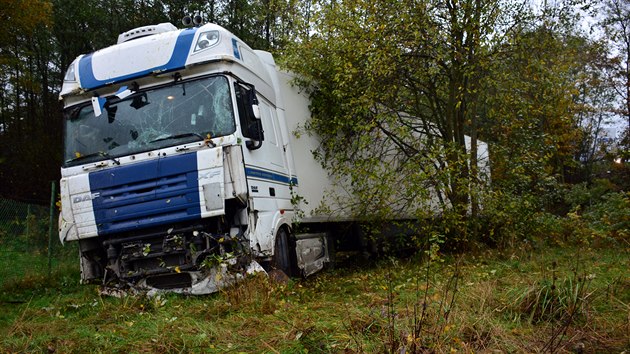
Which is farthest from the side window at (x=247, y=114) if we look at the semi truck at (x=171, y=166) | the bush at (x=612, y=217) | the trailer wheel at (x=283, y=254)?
the bush at (x=612, y=217)

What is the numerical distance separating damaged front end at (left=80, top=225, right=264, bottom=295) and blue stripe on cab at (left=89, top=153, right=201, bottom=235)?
182 millimetres

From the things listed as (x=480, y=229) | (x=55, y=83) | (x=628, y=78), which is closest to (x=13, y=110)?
(x=55, y=83)

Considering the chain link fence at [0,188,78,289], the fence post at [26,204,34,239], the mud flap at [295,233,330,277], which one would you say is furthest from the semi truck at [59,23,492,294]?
the fence post at [26,204,34,239]

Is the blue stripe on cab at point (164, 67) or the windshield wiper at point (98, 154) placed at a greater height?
the blue stripe on cab at point (164, 67)

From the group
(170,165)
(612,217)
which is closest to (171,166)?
(170,165)

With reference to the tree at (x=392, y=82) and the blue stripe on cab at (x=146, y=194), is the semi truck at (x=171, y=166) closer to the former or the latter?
the blue stripe on cab at (x=146, y=194)

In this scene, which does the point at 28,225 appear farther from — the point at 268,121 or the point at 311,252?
the point at 268,121

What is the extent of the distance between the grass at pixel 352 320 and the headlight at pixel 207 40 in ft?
9.18

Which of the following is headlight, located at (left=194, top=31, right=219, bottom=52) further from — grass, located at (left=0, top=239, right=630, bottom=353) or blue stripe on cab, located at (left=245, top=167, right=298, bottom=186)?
grass, located at (left=0, top=239, right=630, bottom=353)

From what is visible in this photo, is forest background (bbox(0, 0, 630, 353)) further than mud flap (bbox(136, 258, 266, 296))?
No

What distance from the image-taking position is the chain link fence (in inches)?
400

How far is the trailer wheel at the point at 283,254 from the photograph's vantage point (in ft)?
22.1

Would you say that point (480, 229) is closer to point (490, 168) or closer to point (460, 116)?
point (490, 168)

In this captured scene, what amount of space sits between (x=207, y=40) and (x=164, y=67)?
0.61 m
